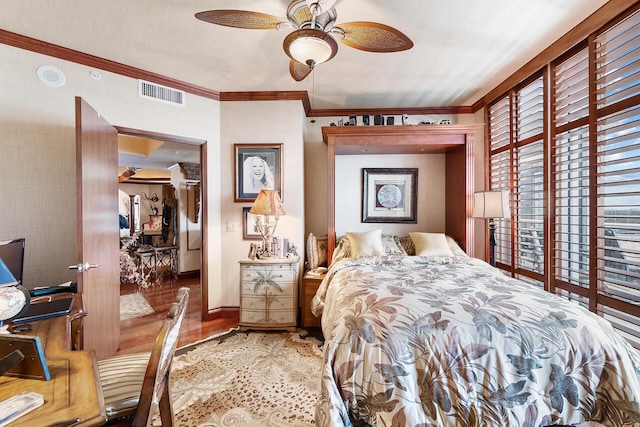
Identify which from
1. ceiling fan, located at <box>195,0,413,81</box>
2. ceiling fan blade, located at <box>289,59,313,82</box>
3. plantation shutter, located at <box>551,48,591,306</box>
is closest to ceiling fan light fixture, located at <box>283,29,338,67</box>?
ceiling fan, located at <box>195,0,413,81</box>

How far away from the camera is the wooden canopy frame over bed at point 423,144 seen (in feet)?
10.4

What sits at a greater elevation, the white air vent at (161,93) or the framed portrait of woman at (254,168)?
the white air vent at (161,93)

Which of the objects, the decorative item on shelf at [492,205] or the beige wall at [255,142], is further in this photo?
the beige wall at [255,142]

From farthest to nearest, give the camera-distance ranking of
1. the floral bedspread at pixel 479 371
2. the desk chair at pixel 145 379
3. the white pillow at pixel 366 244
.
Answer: the white pillow at pixel 366 244, the floral bedspread at pixel 479 371, the desk chair at pixel 145 379

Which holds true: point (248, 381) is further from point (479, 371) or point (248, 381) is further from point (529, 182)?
point (529, 182)

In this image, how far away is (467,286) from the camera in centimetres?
189

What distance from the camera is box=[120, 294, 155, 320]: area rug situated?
3.40 meters

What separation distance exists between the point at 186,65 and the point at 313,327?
305cm

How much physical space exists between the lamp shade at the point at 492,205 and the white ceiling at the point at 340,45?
1.28 metres

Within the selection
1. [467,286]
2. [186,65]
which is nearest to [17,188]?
[186,65]

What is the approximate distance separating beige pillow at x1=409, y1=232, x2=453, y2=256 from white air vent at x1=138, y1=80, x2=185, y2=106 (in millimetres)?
3157

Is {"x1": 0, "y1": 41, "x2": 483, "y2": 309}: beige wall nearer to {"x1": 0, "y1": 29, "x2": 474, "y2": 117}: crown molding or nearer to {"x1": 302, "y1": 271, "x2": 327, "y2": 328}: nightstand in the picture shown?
{"x1": 0, "y1": 29, "x2": 474, "y2": 117}: crown molding

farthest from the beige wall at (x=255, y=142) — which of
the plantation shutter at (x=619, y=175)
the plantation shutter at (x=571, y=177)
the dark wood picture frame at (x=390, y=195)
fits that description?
the plantation shutter at (x=619, y=175)

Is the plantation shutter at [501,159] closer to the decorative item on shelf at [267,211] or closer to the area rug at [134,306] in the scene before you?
the decorative item on shelf at [267,211]
